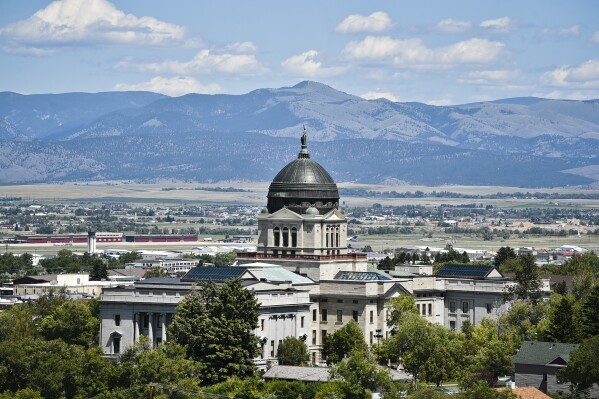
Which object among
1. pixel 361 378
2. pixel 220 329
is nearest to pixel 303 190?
pixel 220 329

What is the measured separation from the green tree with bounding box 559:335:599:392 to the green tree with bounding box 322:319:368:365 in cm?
2914

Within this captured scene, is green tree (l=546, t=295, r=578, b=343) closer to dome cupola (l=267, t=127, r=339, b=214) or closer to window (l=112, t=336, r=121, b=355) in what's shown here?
window (l=112, t=336, r=121, b=355)

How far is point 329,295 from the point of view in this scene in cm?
14575

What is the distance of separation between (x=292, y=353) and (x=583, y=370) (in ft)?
103

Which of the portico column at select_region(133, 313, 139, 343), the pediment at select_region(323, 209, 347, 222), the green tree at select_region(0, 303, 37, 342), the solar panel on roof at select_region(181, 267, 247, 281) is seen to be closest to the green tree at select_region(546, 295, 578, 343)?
the solar panel on roof at select_region(181, 267, 247, 281)

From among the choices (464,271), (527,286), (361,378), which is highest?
(464,271)

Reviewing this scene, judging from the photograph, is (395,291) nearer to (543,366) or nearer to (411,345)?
(411,345)

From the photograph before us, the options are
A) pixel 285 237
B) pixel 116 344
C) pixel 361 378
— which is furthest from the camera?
pixel 285 237

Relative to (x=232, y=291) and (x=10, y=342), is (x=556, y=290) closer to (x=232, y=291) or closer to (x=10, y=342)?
(x=232, y=291)

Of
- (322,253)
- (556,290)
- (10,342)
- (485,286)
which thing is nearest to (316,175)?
(322,253)

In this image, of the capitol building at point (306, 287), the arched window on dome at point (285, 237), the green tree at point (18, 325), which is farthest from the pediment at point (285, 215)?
the green tree at point (18, 325)

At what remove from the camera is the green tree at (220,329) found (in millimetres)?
118062

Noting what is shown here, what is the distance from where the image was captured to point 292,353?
132 metres

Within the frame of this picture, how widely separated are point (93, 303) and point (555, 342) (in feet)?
149
